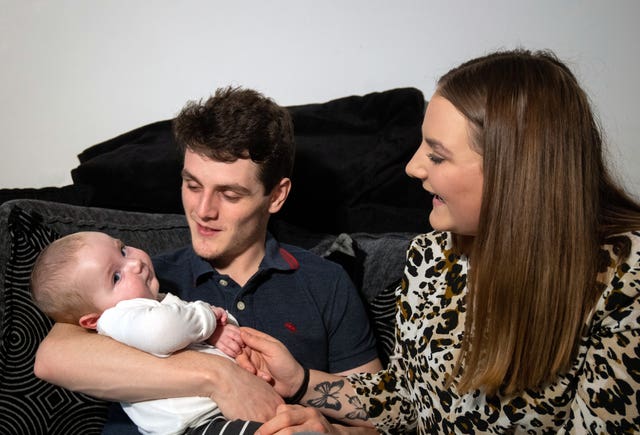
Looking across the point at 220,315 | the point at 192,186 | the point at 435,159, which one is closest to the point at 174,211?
the point at 192,186

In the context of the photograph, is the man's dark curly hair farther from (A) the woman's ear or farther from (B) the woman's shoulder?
(B) the woman's shoulder

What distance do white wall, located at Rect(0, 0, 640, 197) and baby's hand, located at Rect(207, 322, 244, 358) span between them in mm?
1124

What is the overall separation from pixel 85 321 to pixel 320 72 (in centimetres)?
134

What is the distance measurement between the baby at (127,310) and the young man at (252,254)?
0.13 meters

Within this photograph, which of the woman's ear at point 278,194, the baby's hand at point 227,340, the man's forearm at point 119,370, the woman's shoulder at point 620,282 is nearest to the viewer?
the woman's shoulder at point 620,282

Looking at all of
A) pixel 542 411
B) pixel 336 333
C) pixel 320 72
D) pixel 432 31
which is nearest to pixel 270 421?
pixel 336 333

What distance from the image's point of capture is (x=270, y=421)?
1357 mm

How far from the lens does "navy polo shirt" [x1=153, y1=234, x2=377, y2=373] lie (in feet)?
5.63

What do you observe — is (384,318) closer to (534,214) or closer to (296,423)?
(296,423)

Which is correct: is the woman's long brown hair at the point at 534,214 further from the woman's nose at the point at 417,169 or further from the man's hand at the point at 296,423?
the man's hand at the point at 296,423

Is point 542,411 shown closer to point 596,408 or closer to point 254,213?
point 596,408

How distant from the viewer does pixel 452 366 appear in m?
1.40

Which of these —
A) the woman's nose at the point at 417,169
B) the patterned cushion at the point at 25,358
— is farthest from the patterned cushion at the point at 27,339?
the woman's nose at the point at 417,169

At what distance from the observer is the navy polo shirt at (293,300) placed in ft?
5.63
